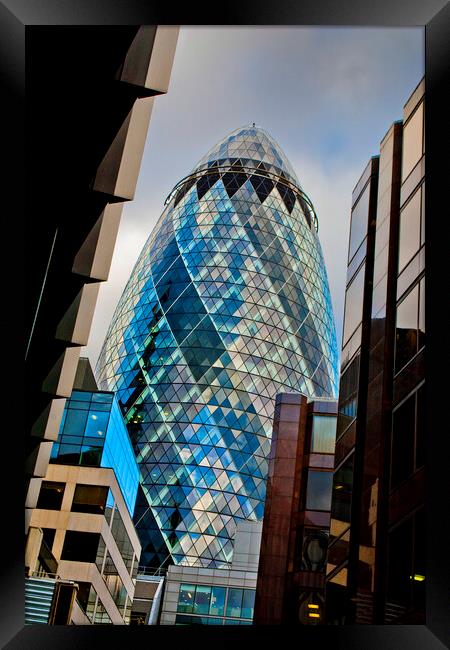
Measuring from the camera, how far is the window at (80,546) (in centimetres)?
3302

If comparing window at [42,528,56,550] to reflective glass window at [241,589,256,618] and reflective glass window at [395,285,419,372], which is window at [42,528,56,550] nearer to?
reflective glass window at [241,589,256,618]

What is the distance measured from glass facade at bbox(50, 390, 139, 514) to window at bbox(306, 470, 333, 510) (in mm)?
9614

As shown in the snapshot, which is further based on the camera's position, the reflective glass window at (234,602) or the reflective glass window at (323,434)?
the reflective glass window at (234,602)

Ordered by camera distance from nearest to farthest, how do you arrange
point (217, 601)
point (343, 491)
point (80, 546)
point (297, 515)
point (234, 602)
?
point (343, 491) → point (297, 515) → point (80, 546) → point (234, 602) → point (217, 601)

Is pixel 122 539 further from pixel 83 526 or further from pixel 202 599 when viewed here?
pixel 202 599

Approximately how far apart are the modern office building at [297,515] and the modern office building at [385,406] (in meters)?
12.2

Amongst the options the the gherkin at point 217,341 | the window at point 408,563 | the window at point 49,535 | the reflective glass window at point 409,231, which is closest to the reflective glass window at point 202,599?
the the gherkin at point 217,341

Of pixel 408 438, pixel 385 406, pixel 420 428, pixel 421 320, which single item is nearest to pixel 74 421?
pixel 385 406

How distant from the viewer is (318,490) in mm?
30406

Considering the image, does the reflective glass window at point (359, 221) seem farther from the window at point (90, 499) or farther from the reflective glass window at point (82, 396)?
the reflective glass window at point (82, 396)

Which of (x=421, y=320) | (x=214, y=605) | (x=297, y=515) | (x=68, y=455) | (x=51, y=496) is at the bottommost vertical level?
(x=214, y=605)

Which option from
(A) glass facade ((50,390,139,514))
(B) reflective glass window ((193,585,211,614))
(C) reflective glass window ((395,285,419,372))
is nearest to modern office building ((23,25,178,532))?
(C) reflective glass window ((395,285,419,372))

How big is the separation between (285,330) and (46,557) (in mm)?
56514
